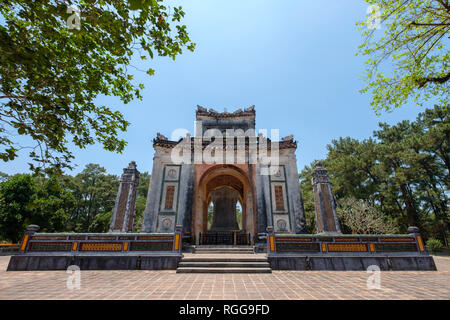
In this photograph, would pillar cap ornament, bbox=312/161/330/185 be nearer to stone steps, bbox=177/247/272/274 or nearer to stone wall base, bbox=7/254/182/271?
stone steps, bbox=177/247/272/274

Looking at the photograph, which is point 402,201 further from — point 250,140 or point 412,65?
point 412,65

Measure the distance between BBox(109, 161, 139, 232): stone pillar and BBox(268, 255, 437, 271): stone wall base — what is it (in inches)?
431

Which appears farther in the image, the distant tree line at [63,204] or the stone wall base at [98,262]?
the distant tree line at [63,204]

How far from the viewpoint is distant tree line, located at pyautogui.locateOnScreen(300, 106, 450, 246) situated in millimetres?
25375

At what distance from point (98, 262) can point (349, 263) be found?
12.1 meters

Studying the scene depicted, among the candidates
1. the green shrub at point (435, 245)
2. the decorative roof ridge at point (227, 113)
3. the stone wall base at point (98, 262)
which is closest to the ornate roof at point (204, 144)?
the decorative roof ridge at point (227, 113)

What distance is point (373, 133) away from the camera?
115 feet

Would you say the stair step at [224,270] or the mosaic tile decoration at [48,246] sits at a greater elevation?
the mosaic tile decoration at [48,246]

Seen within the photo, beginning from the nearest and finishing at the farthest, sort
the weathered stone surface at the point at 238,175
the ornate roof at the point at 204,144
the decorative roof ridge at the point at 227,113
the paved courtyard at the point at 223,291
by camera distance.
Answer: the paved courtyard at the point at 223,291, the weathered stone surface at the point at 238,175, the ornate roof at the point at 204,144, the decorative roof ridge at the point at 227,113

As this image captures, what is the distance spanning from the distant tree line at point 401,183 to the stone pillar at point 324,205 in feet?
41.7

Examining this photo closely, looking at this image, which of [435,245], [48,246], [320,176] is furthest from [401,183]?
[48,246]

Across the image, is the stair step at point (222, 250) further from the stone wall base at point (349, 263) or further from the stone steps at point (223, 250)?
the stone wall base at point (349, 263)

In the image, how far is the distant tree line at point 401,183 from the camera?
25.4 m
